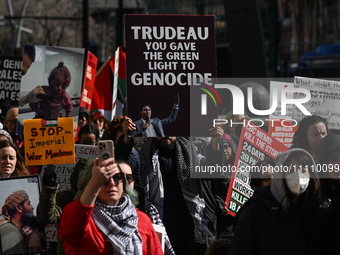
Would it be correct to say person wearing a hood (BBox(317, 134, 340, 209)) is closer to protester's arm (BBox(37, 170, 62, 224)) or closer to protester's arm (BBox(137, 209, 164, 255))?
protester's arm (BBox(137, 209, 164, 255))

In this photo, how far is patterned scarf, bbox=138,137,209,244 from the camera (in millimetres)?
4090

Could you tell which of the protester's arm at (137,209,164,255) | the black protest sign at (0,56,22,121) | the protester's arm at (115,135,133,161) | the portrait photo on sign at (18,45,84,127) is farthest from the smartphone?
the black protest sign at (0,56,22,121)

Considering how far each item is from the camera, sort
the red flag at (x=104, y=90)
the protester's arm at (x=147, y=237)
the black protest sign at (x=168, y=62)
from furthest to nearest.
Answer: the red flag at (x=104, y=90)
the black protest sign at (x=168, y=62)
the protester's arm at (x=147, y=237)

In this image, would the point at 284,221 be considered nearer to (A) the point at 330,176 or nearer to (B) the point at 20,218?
(A) the point at 330,176

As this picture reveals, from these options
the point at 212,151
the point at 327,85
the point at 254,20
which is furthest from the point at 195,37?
the point at 254,20

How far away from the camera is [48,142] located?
399cm

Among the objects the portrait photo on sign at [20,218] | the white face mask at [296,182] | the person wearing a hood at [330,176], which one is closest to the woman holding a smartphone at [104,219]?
the white face mask at [296,182]

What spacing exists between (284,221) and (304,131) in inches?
81.8

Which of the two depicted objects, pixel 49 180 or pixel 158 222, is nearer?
pixel 49 180

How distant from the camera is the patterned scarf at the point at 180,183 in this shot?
4090 millimetres

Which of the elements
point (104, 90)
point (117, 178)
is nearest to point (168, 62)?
point (117, 178)

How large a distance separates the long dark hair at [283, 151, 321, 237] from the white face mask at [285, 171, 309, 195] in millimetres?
19

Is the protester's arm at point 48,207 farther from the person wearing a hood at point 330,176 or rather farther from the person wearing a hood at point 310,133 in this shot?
the person wearing a hood at point 310,133

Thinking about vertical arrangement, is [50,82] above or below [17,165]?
above
